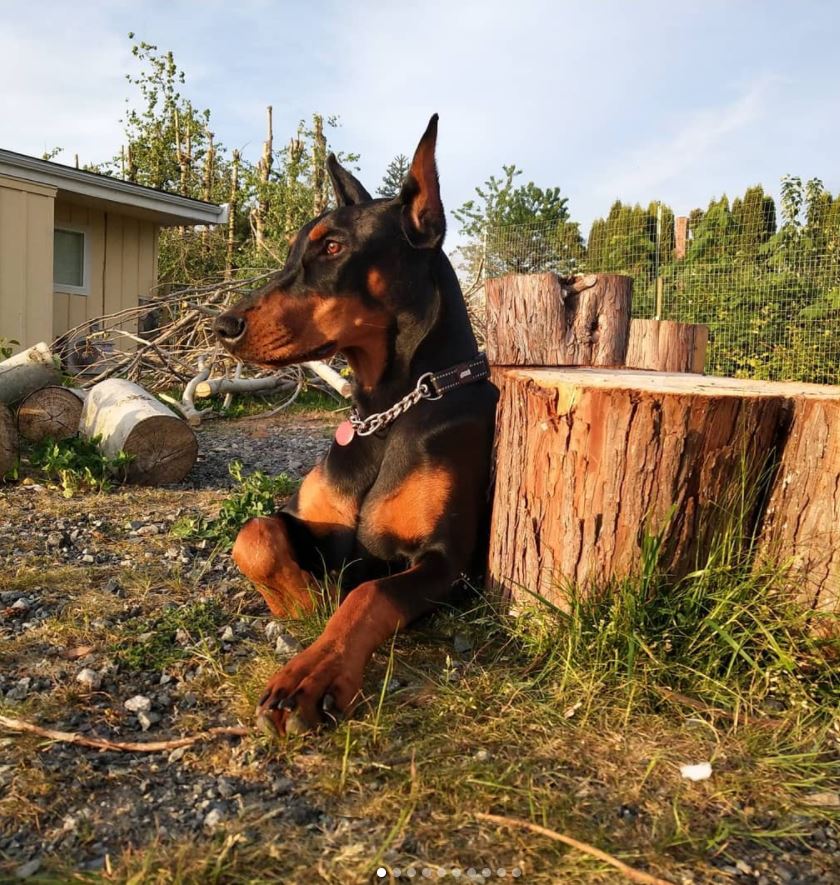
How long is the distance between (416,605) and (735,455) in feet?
3.61

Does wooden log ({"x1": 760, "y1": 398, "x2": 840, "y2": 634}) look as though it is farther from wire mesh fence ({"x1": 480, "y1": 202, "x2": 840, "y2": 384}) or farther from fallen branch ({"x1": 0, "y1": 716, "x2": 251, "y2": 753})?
wire mesh fence ({"x1": 480, "y1": 202, "x2": 840, "y2": 384})

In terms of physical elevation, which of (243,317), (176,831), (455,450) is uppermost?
(243,317)

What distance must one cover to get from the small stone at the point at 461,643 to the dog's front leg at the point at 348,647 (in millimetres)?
174

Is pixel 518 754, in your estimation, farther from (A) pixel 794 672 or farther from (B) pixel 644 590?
(A) pixel 794 672

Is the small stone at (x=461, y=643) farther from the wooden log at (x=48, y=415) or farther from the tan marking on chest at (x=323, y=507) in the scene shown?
the wooden log at (x=48, y=415)

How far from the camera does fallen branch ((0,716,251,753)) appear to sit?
77.6 inches

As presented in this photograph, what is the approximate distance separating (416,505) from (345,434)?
0.44 m

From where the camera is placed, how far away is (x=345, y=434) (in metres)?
2.94

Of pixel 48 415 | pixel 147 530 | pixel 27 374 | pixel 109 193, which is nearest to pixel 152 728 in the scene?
pixel 147 530

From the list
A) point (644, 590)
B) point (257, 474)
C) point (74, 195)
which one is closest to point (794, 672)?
point (644, 590)

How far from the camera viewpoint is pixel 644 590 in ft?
7.96

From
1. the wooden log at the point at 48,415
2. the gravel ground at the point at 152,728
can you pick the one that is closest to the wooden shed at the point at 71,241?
the wooden log at the point at 48,415

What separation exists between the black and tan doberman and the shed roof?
31.5 feet

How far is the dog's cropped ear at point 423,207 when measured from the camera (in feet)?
9.07
